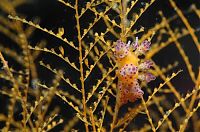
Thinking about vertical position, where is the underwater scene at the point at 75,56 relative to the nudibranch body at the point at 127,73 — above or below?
above

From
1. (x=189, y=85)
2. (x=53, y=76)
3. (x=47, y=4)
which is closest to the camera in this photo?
(x=47, y=4)

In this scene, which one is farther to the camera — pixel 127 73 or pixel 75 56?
pixel 75 56

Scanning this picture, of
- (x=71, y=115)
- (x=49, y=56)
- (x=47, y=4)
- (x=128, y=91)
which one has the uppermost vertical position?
(x=47, y=4)

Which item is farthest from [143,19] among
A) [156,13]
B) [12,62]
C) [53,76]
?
[12,62]

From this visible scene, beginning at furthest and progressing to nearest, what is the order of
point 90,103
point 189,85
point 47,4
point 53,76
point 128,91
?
point 189,85 → point 90,103 → point 53,76 → point 47,4 → point 128,91

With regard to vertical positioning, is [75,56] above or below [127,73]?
above

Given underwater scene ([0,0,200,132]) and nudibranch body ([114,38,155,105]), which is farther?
underwater scene ([0,0,200,132])

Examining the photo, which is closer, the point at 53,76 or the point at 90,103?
the point at 53,76

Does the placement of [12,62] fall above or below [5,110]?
above

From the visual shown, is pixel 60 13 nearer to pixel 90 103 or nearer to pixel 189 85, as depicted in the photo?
pixel 90 103

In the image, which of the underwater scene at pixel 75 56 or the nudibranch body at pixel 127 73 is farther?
the underwater scene at pixel 75 56

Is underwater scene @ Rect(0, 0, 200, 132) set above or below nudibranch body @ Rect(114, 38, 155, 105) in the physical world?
above
